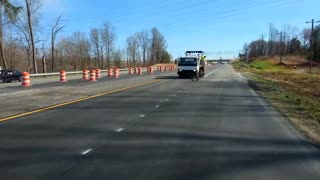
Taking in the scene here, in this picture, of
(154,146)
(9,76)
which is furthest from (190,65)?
(154,146)

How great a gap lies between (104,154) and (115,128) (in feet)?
10.4

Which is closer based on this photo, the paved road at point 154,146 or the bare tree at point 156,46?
the paved road at point 154,146

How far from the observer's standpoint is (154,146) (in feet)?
30.2

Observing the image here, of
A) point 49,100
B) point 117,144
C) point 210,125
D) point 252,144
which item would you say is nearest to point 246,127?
point 210,125

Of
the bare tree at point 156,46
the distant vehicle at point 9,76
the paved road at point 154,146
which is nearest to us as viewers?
the paved road at point 154,146

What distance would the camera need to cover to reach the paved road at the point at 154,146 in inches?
281

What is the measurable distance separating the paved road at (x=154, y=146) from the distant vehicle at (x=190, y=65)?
28039mm

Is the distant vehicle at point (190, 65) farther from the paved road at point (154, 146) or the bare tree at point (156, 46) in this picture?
the bare tree at point (156, 46)

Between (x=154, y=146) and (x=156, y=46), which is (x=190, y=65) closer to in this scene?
(x=154, y=146)

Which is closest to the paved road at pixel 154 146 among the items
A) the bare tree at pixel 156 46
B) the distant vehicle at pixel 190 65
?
the distant vehicle at pixel 190 65

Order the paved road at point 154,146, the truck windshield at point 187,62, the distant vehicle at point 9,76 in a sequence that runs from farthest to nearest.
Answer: the truck windshield at point 187,62
the distant vehicle at point 9,76
the paved road at point 154,146

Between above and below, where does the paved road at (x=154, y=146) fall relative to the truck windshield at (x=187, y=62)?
below

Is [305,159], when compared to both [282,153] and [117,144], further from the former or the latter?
[117,144]

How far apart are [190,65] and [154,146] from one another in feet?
115
